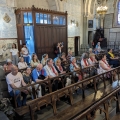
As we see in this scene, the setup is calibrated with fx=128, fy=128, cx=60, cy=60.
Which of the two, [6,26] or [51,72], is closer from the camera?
[51,72]

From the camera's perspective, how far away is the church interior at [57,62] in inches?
110

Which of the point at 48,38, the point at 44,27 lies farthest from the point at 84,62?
the point at 44,27

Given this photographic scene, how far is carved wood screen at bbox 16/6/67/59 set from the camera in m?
7.46

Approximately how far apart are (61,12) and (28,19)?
258cm

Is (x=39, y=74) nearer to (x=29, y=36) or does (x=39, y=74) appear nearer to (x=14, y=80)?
(x=14, y=80)

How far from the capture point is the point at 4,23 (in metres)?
7.09

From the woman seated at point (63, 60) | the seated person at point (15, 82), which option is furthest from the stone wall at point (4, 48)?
the seated person at point (15, 82)

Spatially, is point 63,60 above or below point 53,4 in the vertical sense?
below

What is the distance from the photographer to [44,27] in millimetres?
8086

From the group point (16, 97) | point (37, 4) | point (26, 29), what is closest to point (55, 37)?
point (26, 29)

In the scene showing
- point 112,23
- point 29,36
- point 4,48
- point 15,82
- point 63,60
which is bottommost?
point 15,82

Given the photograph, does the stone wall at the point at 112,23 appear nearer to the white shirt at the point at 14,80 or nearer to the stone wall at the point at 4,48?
the stone wall at the point at 4,48

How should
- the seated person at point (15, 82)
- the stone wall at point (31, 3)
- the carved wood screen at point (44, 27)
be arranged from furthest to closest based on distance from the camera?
the stone wall at point (31, 3) → the carved wood screen at point (44, 27) → the seated person at point (15, 82)

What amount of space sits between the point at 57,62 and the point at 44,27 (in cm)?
429
